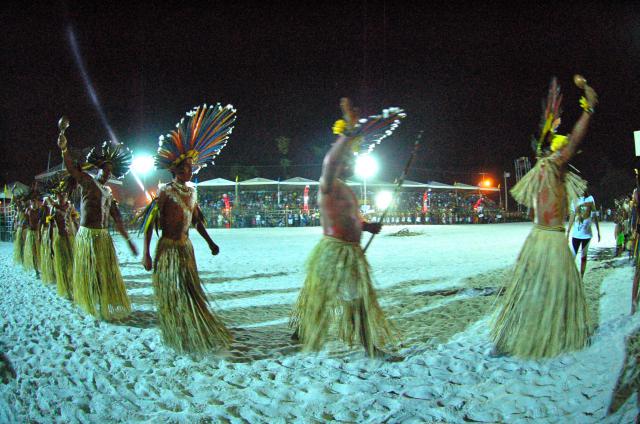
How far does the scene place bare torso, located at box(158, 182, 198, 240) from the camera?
151 inches

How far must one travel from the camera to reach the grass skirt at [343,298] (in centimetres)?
340

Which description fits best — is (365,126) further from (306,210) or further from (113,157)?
(306,210)

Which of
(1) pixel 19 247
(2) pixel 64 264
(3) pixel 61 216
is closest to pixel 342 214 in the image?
(2) pixel 64 264

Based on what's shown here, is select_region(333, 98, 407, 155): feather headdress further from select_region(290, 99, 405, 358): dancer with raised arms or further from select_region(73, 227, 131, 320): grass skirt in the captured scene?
select_region(73, 227, 131, 320): grass skirt

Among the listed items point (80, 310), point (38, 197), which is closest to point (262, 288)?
point (80, 310)

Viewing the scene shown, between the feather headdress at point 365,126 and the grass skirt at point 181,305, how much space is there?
6.03 ft

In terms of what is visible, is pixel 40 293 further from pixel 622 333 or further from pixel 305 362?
pixel 622 333

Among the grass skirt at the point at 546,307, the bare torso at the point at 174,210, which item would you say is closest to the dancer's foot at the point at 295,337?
the bare torso at the point at 174,210

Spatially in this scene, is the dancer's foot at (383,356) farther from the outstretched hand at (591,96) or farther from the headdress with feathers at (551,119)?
the outstretched hand at (591,96)

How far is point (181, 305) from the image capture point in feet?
12.1

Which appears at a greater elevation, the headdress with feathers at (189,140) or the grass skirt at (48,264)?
the headdress with feathers at (189,140)

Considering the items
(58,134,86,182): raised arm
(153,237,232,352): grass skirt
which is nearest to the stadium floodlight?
(153,237,232,352): grass skirt

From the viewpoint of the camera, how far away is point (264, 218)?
28.5 meters

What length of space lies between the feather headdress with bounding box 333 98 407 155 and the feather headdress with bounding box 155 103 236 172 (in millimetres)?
1341
